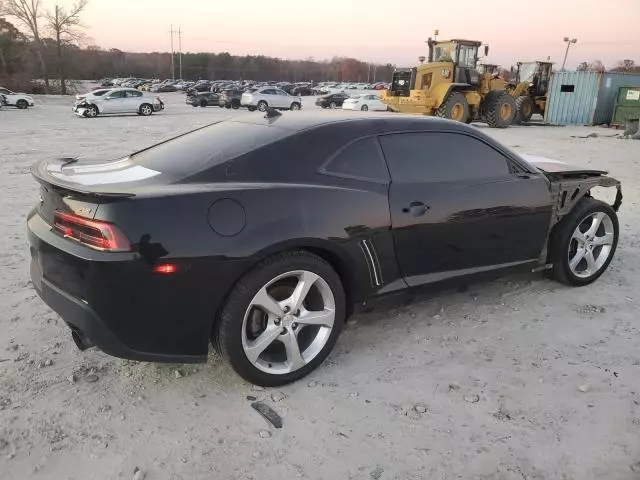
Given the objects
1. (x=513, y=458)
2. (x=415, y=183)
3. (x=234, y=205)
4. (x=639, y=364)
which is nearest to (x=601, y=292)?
(x=639, y=364)

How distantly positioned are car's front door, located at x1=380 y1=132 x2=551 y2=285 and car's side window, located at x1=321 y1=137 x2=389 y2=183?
0.07 m

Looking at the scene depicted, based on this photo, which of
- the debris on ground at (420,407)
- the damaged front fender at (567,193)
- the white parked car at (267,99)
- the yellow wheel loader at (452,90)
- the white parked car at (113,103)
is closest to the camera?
the debris on ground at (420,407)

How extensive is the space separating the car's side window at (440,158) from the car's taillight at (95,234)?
5.50ft

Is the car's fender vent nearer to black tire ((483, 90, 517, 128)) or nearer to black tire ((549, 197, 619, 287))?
black tire ((549, 197, 619, 287))

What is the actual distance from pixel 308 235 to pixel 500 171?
69.8 inches

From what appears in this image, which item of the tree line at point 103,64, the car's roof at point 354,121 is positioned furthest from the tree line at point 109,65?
the car's roof at point 354,121

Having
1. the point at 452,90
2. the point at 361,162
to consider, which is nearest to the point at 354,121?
the point at 361,162

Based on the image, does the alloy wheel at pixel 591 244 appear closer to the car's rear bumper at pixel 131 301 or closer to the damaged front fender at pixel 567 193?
the damaged front fender at pixel 567 193

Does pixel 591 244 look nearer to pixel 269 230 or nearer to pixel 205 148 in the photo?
pixel 269 230

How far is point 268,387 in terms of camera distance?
2969mm

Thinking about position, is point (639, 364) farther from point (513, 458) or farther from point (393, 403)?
point (393, 403)

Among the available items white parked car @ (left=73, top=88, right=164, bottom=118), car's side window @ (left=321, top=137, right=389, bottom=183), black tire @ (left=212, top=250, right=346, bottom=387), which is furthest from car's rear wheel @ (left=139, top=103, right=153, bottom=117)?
black tire @ (left=212, top=250, right=346, bottom=387)

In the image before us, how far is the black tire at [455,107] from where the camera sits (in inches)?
763

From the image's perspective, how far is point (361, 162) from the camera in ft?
10.6
